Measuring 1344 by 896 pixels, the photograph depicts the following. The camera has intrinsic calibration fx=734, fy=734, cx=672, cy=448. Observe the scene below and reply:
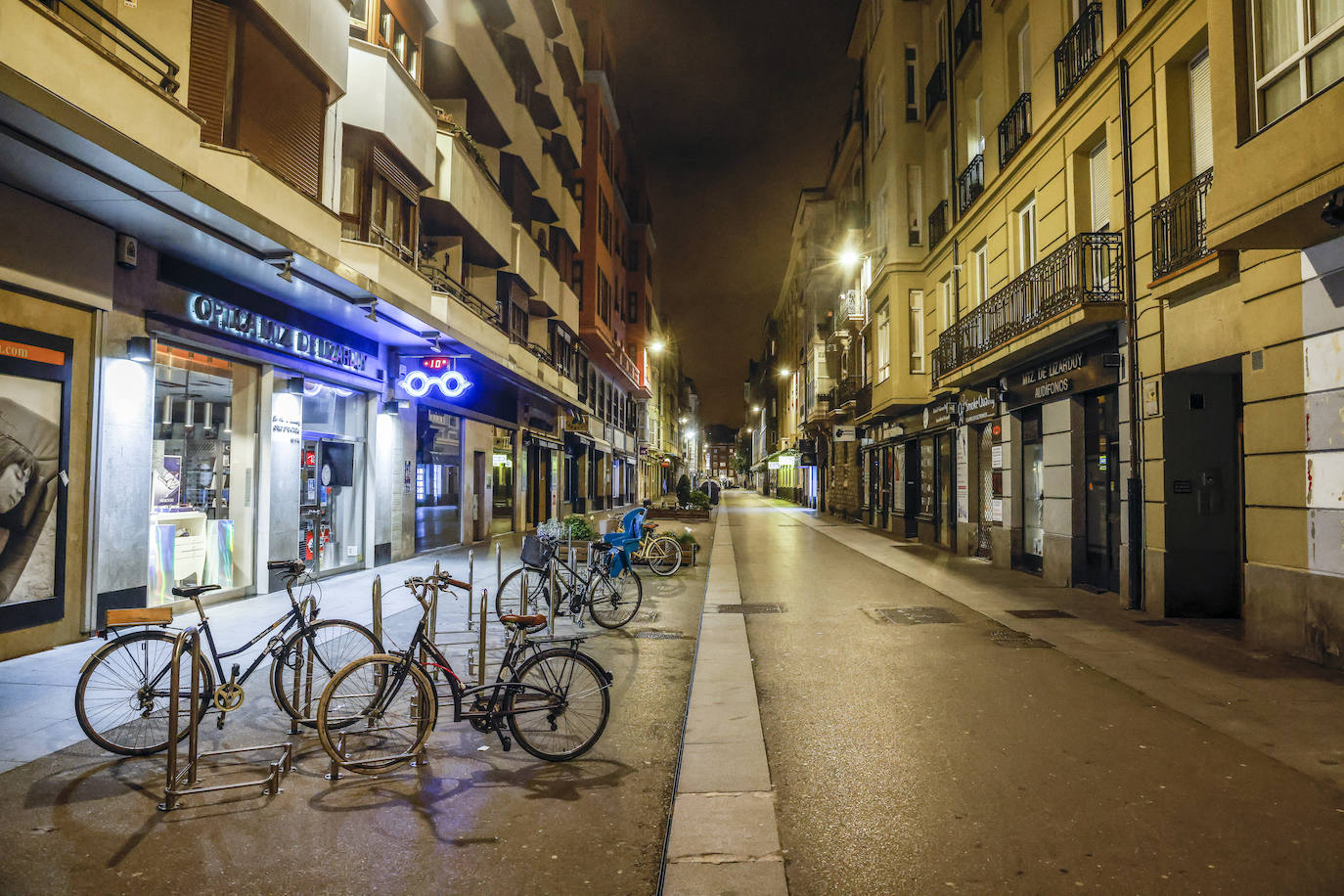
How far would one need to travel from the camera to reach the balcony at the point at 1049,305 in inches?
438

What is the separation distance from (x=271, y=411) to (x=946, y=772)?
10.3m

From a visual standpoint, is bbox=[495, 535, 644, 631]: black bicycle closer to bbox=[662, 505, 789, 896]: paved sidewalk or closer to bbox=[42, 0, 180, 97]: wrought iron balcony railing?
bbox=[662, 505, 789, 896]: paved sidewalk

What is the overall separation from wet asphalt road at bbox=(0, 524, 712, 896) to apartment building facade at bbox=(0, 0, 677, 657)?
169 inches

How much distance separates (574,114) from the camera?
28.6 metres

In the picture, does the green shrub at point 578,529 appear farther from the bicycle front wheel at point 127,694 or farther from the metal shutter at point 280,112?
the bicycle front wheel at point 127,694

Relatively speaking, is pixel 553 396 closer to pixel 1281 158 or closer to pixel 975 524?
pixel 975 524

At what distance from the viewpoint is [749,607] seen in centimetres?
1047

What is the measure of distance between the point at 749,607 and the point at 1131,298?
715 centimetres

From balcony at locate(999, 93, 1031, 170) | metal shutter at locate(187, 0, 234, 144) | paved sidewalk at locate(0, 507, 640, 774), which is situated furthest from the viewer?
balcony at locate(999, 93, 1031, 170)

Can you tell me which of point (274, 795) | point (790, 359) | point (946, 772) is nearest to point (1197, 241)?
point (946, 772)

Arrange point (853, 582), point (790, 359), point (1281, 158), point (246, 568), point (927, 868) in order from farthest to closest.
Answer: point (790, 359)
point (853, 582)
point (246, 568)
point (1281, 158)
point (927, 868)

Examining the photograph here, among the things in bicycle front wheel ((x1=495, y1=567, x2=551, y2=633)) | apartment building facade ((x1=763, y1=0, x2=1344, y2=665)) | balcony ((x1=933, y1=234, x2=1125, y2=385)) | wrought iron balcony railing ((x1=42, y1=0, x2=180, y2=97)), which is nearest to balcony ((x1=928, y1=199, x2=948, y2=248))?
apartment building facade ((x1=763, y1=0, x2=1344, y2=665))

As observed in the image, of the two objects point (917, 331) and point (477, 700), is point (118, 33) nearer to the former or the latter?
point (477, 700)

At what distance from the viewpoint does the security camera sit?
20.8 ft
